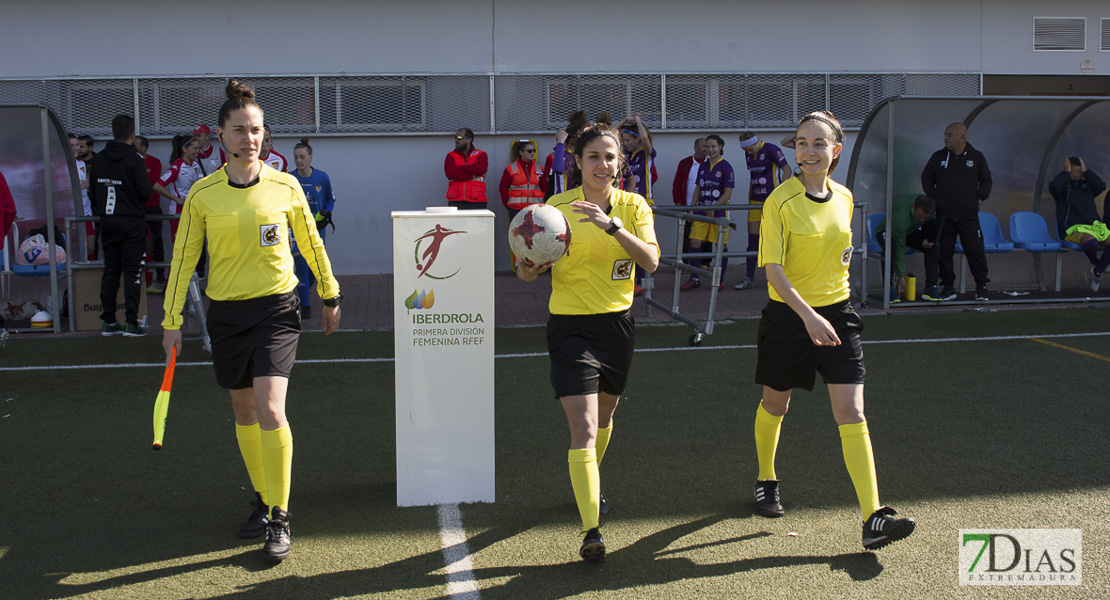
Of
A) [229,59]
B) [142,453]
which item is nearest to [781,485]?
[142,453]

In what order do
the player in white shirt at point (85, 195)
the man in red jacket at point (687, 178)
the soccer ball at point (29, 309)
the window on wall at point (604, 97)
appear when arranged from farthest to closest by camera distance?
the window on wall at point (604, 97) → the man in red jacket at point (687, 178) → the player in white shirt at point (85, 195) → the soccer ball at point (29, 309)

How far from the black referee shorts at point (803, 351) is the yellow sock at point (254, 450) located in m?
2.42

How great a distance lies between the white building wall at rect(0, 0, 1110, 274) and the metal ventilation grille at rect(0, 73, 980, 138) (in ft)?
0.54

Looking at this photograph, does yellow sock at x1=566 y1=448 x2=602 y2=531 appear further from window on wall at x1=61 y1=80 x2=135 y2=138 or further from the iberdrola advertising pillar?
window on wall at x1=61 y1=80 x2=135 y2=138

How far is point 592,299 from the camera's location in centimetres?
416

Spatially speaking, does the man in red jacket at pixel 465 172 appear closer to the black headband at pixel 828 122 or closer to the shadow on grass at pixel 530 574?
the black headband at pixel 828 122

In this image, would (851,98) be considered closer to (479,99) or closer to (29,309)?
(479,99)

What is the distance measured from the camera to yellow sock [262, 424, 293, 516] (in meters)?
4.14

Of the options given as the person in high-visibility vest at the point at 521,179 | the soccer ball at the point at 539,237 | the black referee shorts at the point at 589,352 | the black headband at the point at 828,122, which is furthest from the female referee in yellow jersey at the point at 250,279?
the person in high-visibility vest at the point at 521,179

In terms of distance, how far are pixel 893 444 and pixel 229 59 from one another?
1142 centimetres

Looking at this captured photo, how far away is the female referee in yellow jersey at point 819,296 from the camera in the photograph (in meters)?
4.10

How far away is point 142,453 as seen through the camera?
221 inches

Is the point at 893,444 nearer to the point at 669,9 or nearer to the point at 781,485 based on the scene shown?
the point at 781,485

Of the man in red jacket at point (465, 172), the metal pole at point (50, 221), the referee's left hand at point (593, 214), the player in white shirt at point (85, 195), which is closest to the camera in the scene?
the referee's left hand at point (593, 214)
